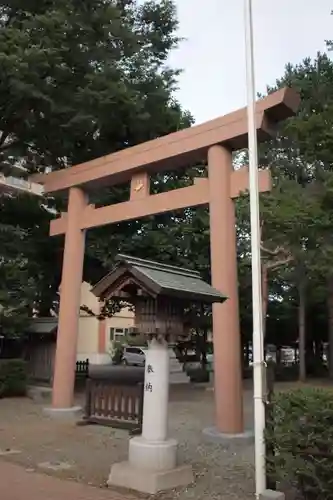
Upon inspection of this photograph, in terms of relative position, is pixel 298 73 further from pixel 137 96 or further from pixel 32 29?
pixel 32 29

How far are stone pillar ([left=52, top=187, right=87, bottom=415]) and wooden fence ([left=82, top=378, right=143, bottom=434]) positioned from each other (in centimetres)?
116

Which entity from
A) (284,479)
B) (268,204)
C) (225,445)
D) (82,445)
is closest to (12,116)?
(268,204)

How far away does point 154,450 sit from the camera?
271 inches

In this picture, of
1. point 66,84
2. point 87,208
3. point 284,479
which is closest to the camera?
point 284,479

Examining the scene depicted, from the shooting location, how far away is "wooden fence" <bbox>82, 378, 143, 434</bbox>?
35.7ft

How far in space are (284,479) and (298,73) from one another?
1929 centimetres

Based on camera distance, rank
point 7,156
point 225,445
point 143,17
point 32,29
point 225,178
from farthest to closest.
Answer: point 143,17 < point 7,156 < point 32,29 < point 225,178 < point 225,445

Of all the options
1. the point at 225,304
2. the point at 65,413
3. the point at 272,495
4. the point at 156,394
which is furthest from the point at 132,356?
the point at 272,495

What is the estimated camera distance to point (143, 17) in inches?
772

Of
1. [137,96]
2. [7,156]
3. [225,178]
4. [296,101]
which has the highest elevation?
[137,96]

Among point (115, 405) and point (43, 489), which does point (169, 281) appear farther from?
point (115, 405)

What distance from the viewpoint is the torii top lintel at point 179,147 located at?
9.98m

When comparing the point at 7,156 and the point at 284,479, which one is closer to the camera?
the point at 284,479

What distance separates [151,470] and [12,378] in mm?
11323
